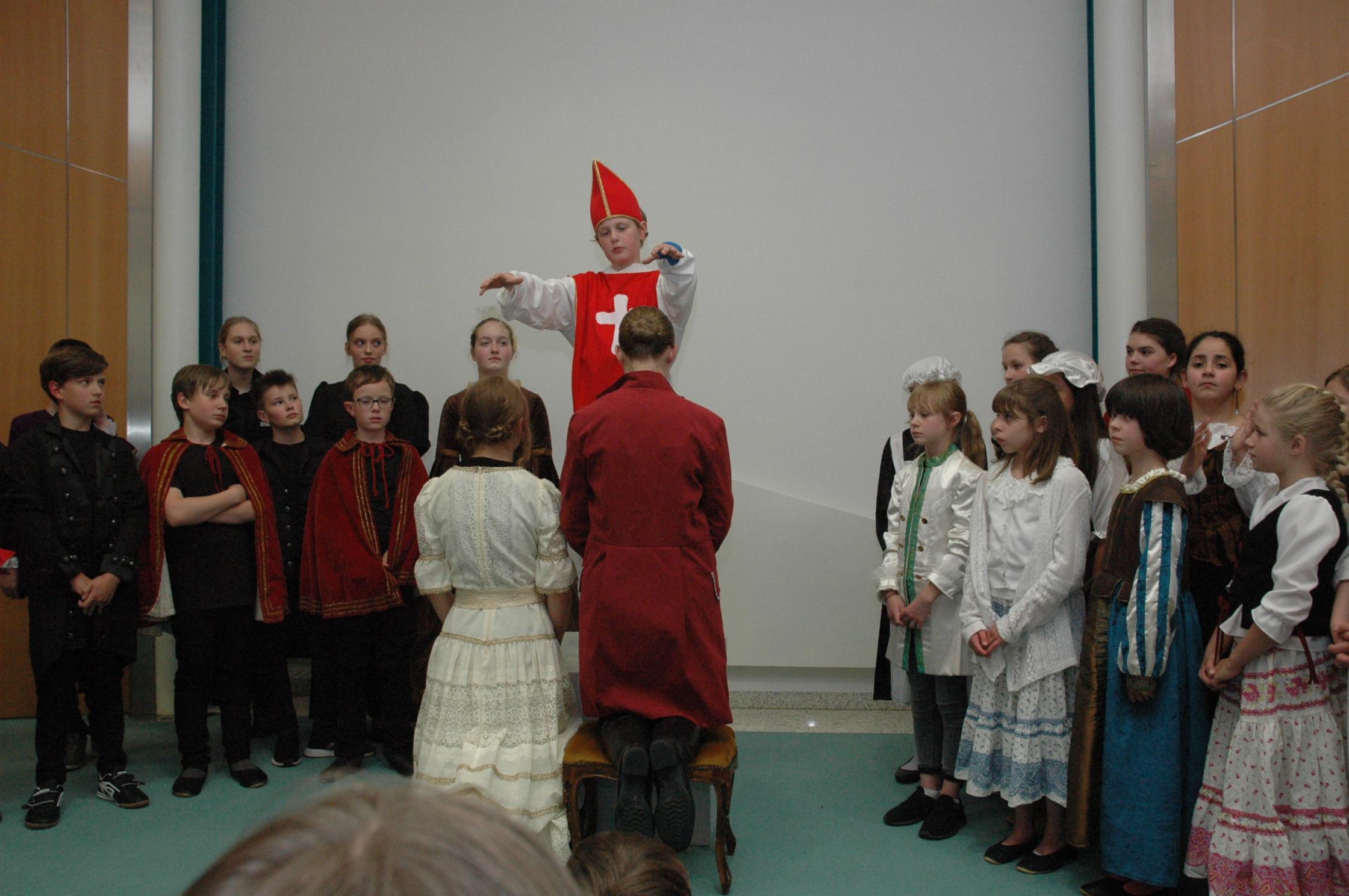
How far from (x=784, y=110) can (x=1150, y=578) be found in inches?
113

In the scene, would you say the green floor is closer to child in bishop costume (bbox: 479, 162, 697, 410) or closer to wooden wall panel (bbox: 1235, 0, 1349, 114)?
child in bishop costume (bbox: 479, 162, 697, 410)

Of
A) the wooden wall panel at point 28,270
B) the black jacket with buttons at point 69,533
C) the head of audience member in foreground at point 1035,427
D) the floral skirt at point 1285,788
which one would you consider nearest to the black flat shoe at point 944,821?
the floral skirt at point 1285,788

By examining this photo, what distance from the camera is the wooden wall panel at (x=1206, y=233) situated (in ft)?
11.6

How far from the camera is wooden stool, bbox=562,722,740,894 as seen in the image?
2436 millimetres

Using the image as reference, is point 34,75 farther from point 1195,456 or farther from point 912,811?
point 1195,456

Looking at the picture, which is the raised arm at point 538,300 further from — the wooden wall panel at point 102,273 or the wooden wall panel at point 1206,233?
the wooden wall panel at point 1206,233

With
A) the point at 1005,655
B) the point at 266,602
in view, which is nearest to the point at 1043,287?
the point at 1005,655

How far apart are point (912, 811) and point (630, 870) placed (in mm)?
2164


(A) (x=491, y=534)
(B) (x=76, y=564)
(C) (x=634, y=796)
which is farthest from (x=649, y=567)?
(B) (x=76, y=564)

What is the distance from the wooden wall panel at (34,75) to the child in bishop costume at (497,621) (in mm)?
2798

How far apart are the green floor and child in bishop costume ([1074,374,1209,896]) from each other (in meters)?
0.26

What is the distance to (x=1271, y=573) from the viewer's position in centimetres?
216

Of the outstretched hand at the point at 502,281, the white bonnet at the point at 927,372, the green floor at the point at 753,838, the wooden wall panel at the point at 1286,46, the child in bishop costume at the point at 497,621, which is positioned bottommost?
the green floor at the point at 753,838

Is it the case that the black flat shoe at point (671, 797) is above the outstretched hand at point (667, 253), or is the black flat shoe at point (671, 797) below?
below
